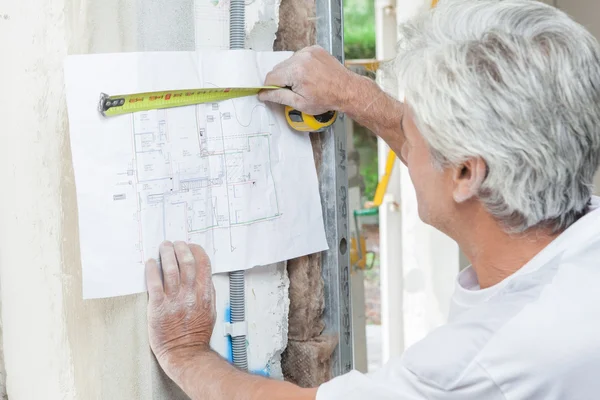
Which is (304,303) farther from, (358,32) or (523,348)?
(358,32)

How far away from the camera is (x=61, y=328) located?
1.20 meters

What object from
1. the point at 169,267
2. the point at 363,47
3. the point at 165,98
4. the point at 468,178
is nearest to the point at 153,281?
the point at 169,267

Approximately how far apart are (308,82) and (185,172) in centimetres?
28

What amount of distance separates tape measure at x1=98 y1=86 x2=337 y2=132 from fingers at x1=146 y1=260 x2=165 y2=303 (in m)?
0.26

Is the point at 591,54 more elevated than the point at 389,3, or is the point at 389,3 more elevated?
the point at 389,3

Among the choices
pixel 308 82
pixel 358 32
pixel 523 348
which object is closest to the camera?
pixel 523 348

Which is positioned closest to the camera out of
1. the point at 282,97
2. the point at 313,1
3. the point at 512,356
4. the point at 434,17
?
the point at 512,356

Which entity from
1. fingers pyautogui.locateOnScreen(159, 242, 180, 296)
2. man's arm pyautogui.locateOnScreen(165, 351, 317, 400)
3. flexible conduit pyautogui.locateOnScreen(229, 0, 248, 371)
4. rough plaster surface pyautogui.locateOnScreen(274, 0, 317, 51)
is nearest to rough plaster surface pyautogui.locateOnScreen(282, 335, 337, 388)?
flexible conduit pyautogui.locateOnScreen(229, 0, 248, 371)

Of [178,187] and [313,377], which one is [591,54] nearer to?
[178,187]

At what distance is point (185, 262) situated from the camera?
121 cm

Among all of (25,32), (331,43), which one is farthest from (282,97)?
(25,32)

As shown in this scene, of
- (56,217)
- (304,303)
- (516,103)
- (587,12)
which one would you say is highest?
(587,12)

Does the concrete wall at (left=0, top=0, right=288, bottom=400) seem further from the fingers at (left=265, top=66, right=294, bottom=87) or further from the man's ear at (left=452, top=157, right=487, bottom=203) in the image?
the man's ear at (left=452, top=157, right=487, bottom=203)

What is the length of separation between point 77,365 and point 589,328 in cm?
81
